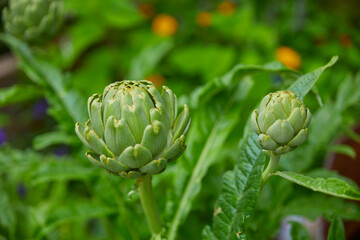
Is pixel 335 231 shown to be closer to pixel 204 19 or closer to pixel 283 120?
pixel 283 120

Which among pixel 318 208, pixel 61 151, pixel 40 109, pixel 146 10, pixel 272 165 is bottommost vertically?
pixel 318 208

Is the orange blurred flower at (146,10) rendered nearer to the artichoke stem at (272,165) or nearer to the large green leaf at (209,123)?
the large green leaf at (209,123)

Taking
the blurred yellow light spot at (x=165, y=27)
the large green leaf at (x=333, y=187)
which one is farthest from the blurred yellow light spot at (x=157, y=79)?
the large green leaf at (x=333, y=187)

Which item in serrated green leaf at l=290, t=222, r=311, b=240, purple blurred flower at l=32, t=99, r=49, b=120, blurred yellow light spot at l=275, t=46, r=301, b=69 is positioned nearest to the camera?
serrated green leaf at l=290, t=222, r=311, b=240

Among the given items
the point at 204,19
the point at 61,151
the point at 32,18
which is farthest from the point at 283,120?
the point at 204,19

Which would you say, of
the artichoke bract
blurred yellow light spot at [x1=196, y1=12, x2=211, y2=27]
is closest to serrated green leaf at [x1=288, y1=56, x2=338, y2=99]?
the artichoke bract

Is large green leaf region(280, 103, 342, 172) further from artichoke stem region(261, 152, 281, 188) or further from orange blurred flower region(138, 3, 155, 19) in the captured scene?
orange blurred flower region(138, 3, 155, 19)
